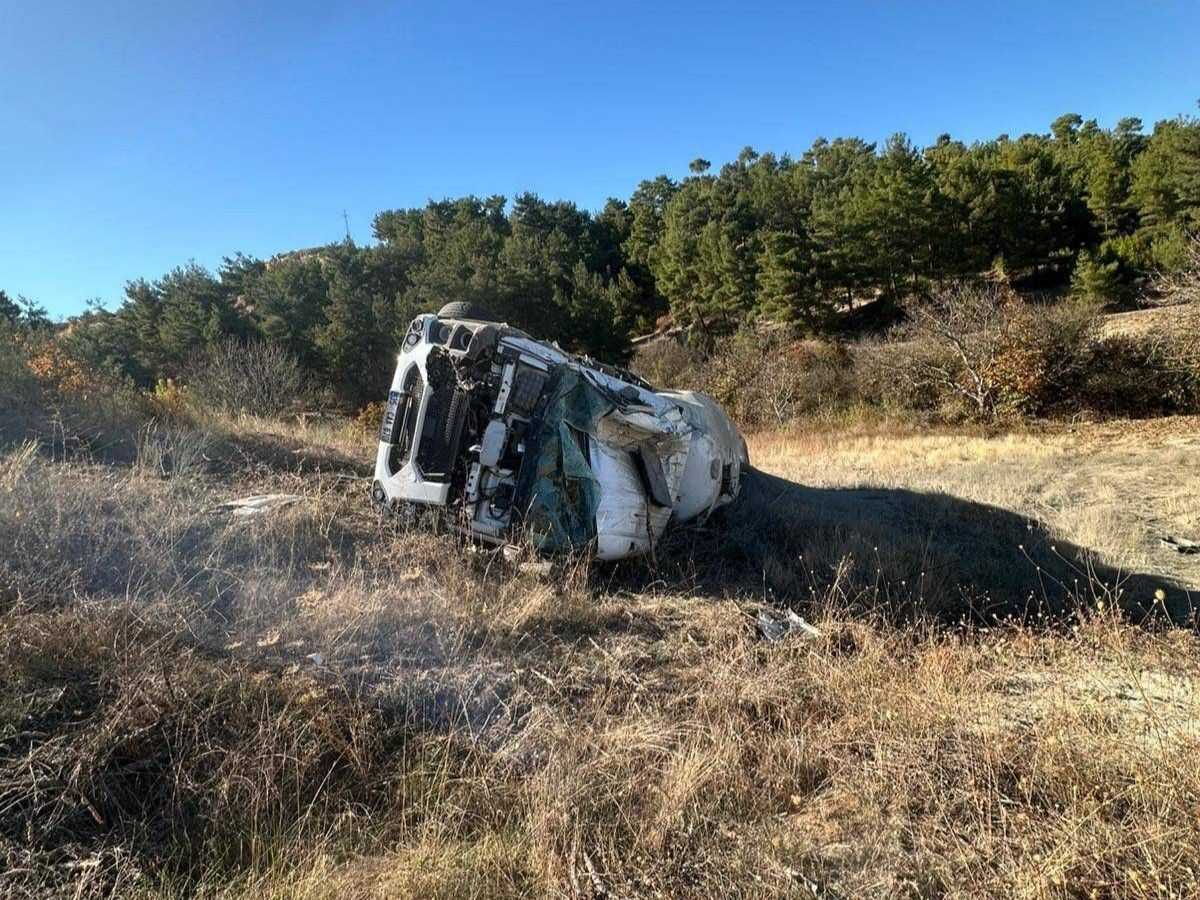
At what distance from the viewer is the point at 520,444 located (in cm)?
491

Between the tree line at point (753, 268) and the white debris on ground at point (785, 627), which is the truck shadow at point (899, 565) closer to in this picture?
the white debris on ground at point (785, 627)

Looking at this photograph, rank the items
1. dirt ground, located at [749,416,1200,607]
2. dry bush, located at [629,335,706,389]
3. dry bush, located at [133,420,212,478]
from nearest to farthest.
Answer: dry bush, located at [133,420,212,478]
dirt ground, located at [749,416,1200,607]
dry bush, located at [629,335,706,389]

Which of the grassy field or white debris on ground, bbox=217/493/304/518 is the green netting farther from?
white debris on ground, bbox=217/493/304/518

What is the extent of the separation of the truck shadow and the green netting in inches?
33.1

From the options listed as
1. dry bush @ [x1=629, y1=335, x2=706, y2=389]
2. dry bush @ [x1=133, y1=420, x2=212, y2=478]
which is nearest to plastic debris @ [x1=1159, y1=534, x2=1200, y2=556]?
dry bush @ [x1=133, y1=420, x2=212, y2=478]

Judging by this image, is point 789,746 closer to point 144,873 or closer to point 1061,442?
point 144,873

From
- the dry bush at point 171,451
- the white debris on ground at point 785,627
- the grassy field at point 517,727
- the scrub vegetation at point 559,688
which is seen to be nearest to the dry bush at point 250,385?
the scrub vegetation at point 559,688

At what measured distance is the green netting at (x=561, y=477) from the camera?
15.4 feet

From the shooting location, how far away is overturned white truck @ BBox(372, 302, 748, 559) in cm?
475

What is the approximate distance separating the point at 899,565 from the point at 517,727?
162 inches

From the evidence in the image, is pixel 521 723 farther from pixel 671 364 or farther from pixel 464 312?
pixel 671 364

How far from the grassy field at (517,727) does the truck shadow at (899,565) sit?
0.14 meters

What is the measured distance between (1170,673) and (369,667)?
161 inches

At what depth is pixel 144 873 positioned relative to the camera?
77.2 inches
